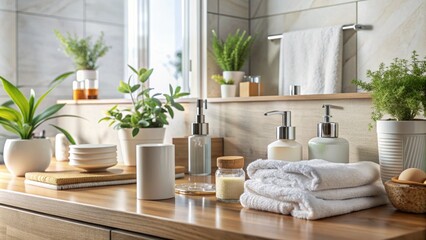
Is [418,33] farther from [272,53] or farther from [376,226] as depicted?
[376,226]

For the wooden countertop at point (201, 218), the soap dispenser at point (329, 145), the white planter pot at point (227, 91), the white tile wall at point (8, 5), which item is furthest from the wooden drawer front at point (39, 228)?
the white tile wall at point (8, 5)

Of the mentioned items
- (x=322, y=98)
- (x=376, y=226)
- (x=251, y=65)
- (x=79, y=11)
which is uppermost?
(x=79, y=11)

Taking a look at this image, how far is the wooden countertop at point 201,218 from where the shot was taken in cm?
91

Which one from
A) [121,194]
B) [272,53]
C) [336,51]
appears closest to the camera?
[121,194]

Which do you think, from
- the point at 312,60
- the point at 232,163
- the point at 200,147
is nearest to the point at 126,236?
the point at 232,163

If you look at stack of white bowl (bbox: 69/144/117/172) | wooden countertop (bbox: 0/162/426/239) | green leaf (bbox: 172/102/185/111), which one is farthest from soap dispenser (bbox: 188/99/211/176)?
wooden countertop (bbox: 0/162/426/239)

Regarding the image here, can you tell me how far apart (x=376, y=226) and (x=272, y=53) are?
1279mm

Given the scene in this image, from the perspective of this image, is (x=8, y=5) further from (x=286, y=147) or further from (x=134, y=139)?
(x=286, y=147)

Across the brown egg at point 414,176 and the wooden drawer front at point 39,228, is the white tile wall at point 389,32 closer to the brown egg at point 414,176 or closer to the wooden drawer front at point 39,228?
the brown egg at point 414,176

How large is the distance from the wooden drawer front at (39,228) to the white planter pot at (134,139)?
21.0 inches

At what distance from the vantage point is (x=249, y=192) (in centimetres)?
115

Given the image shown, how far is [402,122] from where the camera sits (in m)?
1.22

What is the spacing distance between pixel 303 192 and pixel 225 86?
3.20 ft

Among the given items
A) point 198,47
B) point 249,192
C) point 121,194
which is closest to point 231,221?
point 249,192
